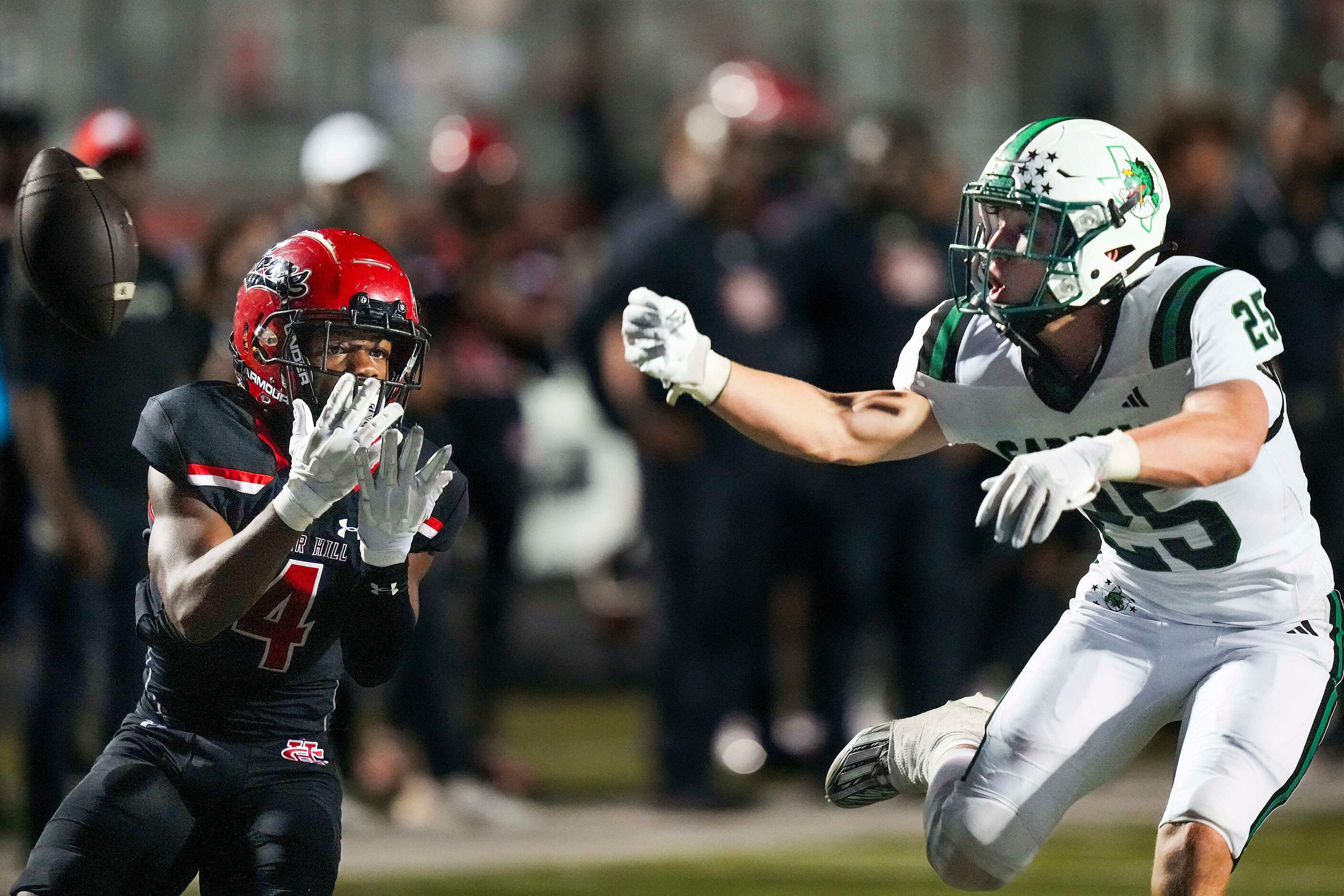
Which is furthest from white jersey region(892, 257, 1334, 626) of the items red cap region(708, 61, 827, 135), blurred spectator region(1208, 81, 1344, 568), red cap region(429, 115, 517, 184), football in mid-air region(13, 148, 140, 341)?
blurred spectator region(1208, 81, 1344, 568)

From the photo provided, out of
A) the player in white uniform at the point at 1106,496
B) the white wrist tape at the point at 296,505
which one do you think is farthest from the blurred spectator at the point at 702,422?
the white wrist tape at the point at 296,505

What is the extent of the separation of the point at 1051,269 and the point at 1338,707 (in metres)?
4.39

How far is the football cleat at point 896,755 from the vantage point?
4352mm

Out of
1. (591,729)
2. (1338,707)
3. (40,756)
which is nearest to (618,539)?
(591,729)

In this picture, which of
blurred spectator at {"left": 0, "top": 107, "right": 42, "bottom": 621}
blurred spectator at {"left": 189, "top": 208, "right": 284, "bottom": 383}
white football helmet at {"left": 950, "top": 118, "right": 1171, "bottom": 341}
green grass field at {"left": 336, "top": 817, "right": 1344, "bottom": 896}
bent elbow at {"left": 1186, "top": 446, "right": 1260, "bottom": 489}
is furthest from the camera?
blurred spectator at {"left": 0, "top": 107, "right": 42, "bottom": 621}

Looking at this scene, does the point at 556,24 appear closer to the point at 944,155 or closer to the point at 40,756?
the point at 944,155

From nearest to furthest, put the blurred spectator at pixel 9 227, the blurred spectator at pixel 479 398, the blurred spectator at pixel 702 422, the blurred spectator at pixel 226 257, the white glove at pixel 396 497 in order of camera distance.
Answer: the white glove at pixel 396 497 < the blurred spectator at pixel 226 257 < the blurred spectator at pixel 9 227 < the blurred spectator at pixel 479 398 < the blurred spectator at pixel 702 422

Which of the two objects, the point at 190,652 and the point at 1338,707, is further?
the point at 1338,707

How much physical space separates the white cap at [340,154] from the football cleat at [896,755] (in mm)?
2843

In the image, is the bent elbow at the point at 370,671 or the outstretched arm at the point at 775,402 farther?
the outstretched arm at the point at 775,402

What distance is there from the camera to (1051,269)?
405 cm

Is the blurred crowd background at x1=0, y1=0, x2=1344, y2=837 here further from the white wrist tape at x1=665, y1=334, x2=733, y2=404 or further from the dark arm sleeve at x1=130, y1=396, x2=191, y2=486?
the white wrist tape at x1=665, y1=334, x2=733, y2=404

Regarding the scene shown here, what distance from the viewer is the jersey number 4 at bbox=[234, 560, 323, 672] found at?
3607 millimetres

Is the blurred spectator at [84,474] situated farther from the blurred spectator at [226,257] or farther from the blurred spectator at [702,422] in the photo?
the blurred spectator at [702,422]
